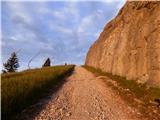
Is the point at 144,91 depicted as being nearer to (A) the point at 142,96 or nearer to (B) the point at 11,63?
(A) the point at 142,96

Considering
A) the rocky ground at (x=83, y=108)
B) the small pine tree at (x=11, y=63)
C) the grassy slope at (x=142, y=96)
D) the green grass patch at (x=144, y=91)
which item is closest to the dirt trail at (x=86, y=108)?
the rocky ground at (x=83, y=108)

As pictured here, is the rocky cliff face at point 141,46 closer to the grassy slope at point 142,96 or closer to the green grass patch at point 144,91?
the green grass patch at point 144,91

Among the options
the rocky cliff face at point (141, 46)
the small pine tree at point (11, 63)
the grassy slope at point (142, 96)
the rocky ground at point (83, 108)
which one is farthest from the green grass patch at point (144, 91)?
the small pine tree at point (11, 63)

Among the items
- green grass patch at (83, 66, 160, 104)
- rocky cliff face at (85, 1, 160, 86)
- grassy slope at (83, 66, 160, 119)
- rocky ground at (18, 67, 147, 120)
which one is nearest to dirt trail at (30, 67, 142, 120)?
rocky ground at (18, 67, 147, 120)

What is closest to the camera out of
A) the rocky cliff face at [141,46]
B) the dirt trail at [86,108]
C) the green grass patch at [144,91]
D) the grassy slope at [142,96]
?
the dirt trail at [86,108]

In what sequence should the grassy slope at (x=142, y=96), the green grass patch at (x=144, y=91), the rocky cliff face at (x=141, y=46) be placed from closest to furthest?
the grassy slope at (x=142, y=96) < the green grass patch at (x=144, y=91) < the rocky cliff face at (x=141, y=46)

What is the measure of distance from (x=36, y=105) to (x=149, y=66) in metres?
8.97

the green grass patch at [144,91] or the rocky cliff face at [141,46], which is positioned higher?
the rocky cliff face at [141,46]

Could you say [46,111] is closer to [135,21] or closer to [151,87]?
[151,87]

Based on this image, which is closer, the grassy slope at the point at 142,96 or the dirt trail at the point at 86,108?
the dirt trail at the point at 86,108

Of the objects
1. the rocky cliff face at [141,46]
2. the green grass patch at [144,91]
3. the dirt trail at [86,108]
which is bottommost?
the dirt trail at [86,108]

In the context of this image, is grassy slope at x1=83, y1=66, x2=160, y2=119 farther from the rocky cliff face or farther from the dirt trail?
the rocky cliff face

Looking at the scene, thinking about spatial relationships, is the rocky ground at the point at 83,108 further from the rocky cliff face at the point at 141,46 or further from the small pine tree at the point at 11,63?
the small pine tree at the point at 11,63

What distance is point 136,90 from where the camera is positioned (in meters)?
16.6
